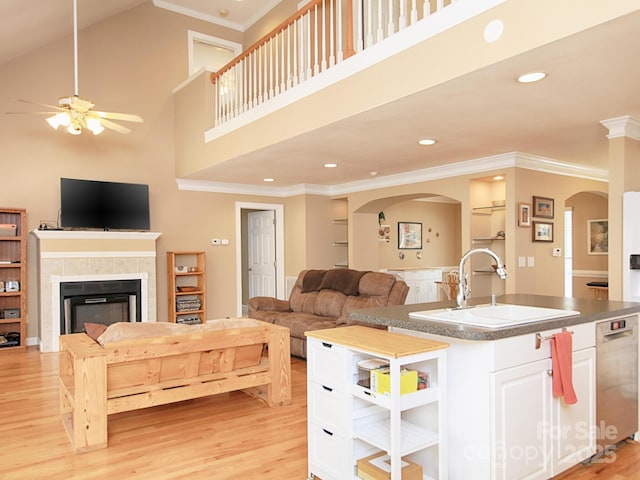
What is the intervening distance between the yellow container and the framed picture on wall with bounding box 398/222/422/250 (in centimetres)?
684

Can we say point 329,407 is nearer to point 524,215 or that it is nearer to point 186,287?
point 524,215

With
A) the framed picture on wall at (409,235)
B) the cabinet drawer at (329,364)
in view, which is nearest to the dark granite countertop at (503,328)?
the cabinet drawer at (329,364)

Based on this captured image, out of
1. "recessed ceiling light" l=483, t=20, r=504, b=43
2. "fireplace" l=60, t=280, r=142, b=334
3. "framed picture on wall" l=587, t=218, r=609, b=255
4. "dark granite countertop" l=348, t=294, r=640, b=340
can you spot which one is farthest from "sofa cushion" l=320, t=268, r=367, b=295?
"framed picture on wall" l=587, t=218, r=609, b=255

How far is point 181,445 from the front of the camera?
9.84 feet

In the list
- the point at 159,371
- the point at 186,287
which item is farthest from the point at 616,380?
the point at 186,287

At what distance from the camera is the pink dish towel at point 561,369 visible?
92.4 inches

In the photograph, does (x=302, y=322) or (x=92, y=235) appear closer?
(x=302, y=322)

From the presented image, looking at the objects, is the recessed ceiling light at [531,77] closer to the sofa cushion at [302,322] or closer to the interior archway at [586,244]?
the sofa cushion at [302,322]

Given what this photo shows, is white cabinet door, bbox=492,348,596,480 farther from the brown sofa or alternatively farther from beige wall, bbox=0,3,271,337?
beige wall, bbox=0,3,271,337

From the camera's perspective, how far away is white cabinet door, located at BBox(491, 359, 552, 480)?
212 cm

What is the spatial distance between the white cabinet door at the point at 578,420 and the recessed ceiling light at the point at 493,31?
1.81m

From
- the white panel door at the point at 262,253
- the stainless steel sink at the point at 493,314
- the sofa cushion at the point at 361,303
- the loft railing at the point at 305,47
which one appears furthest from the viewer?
the white panel door at the point at 262,253

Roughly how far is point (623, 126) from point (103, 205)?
6098 mm

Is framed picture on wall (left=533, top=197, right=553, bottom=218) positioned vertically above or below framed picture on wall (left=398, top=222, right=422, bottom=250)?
above
